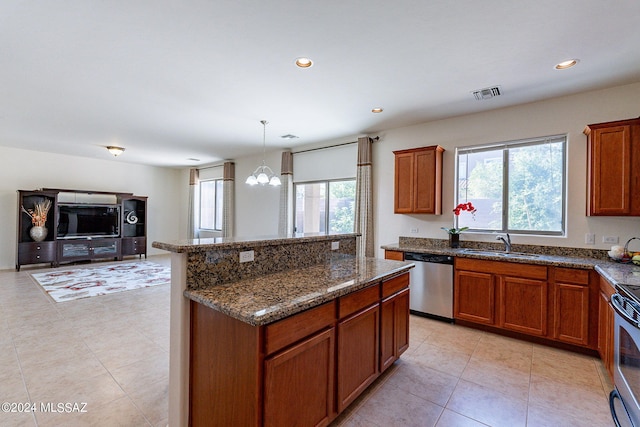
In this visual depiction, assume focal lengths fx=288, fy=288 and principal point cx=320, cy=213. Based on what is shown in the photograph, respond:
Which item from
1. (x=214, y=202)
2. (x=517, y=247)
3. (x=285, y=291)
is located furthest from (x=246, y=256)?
(x=214, y=202)

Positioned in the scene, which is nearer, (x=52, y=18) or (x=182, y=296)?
(x=182, y=296)

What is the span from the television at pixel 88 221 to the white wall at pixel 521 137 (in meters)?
7.07

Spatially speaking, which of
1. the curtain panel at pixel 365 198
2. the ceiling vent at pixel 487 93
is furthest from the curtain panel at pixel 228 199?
the ceiling vent at pixel 487 93

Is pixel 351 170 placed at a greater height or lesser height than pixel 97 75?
lesser

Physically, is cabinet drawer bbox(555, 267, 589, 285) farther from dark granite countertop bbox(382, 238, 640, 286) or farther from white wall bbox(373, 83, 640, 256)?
white wall bbox(373, 83, 640, 256)

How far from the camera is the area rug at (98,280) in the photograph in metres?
4.71

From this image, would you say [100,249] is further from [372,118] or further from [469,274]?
[469,274]

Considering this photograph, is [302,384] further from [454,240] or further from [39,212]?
[39,212]

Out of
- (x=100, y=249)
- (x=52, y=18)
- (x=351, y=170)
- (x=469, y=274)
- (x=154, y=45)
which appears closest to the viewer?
(x=52, y=18)

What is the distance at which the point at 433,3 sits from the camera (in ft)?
6.36

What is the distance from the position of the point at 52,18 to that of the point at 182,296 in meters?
2.31

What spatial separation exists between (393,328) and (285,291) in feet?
4.16

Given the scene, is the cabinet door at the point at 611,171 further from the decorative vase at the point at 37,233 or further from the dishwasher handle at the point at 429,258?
the decorative vase at the point at 37,233

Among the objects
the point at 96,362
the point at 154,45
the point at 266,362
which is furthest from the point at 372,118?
the point at 96,362
